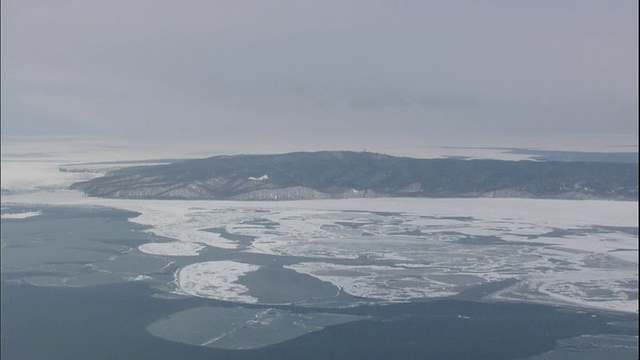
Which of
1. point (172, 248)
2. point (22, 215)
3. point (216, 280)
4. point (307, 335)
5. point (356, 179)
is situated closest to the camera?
point (307, 335)

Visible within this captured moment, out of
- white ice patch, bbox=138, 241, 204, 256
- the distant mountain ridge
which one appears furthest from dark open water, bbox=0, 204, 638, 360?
the distant mountain ridge

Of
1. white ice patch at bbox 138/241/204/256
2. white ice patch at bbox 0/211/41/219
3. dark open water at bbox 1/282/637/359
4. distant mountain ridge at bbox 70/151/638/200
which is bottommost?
dark open water at bbox 1/282/637/359

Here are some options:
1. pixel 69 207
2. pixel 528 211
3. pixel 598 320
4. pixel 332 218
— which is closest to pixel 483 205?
pixel 528 211

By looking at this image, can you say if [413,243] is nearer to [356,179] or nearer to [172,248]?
[172,248]

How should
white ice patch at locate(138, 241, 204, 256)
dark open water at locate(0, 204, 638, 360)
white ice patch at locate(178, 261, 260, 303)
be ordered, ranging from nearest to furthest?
dark open water at locate(0, 204, 638, 360), white ice patch at locate(178, 261, 260, 303), white ice patch at locate(138, 241, 204, 256)

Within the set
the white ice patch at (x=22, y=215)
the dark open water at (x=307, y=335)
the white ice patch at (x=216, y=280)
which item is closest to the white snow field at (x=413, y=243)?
the white ice patch at (x=216, y=280)

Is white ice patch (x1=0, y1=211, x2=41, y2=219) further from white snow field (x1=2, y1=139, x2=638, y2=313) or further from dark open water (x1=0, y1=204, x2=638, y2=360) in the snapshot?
dark open water (x1=0, y1=204, x2=638, y2=360)

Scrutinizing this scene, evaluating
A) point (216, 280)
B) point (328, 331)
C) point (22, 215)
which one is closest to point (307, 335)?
point (328, 331)
